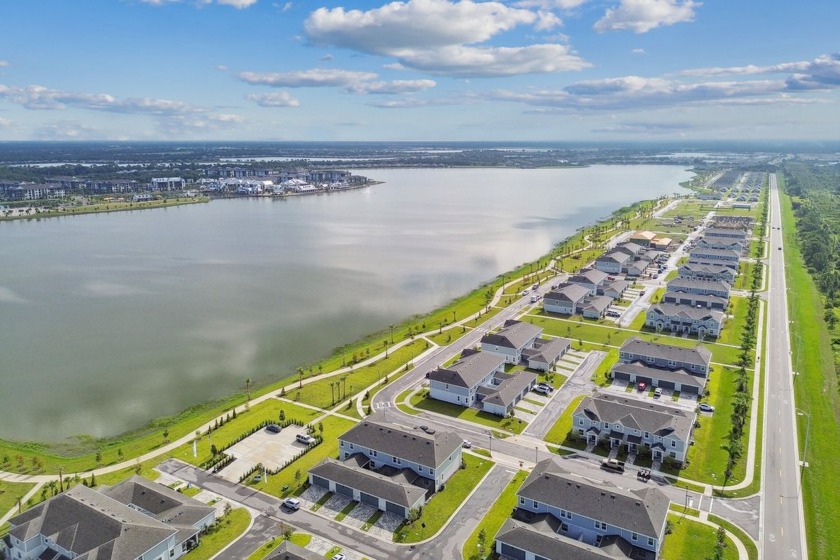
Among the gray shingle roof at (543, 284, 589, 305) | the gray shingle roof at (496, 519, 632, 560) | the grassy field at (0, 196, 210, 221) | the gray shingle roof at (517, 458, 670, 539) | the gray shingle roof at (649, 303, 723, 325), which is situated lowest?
the gray shingle roof at (496, 519, 632, 560)

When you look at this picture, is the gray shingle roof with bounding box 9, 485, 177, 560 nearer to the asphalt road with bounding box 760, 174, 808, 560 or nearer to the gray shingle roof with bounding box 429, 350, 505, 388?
the gray shingle roof with bounding box 429, 350, 505, 388

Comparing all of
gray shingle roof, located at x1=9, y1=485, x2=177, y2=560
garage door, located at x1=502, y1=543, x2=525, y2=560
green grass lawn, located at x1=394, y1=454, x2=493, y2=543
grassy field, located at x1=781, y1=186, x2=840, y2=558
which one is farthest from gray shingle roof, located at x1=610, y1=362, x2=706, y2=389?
gray shingle roof, located at x1=9, y1=485, x2=177, y2=560

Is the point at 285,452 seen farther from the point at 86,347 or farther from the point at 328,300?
the point at 328,300

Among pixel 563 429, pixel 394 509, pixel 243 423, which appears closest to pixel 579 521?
pixel 394 509

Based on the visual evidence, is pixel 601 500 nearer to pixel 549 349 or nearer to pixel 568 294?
pixel 549 349

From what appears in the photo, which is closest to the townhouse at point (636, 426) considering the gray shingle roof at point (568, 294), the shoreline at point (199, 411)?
the shoreline at point (199, 411)

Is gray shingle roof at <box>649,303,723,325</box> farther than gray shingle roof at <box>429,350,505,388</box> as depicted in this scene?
Yes
